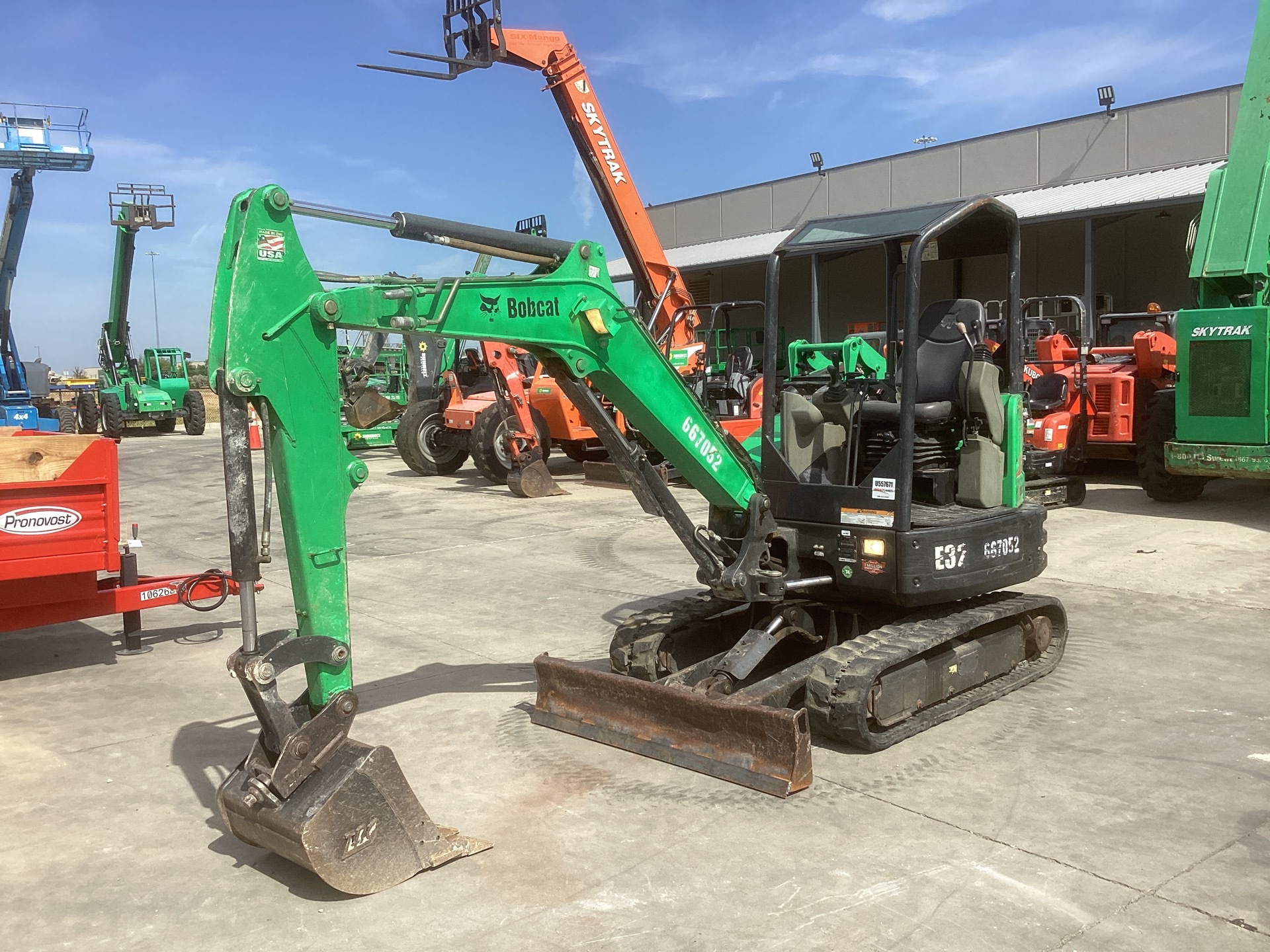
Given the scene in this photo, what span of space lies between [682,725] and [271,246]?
269 centimetres

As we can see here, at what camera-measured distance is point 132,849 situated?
4.33 meters

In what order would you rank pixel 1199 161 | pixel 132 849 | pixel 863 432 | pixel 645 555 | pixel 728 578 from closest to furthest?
pixel 132 849 → pixel 728 578 → pixel 863 432 → pixel 645 555 → pixel 1199 161

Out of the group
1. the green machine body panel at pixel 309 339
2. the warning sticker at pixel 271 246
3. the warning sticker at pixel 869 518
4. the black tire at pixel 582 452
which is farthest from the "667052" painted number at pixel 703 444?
the black tire at pixel 582 452

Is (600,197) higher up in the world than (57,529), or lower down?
higher up

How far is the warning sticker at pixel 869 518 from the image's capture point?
5.46 m

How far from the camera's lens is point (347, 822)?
12.6 ft

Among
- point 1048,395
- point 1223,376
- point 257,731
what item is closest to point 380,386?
point 1048,395

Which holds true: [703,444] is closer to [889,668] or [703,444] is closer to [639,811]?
[889,668]

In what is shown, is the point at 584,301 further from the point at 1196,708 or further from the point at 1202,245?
the point at 1202,245

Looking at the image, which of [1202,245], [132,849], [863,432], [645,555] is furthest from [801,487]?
[1202,245]

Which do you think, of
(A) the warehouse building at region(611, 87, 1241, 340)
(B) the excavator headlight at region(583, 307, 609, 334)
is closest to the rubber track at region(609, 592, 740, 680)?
(B) the excavator headlight at region(583, 307, 609, 334)

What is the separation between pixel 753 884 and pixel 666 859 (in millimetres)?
369

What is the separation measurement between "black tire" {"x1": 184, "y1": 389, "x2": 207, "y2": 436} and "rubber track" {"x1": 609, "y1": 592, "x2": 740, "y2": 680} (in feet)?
83.6

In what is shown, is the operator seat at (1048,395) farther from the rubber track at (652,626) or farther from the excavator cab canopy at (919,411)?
the rubber track at (652,626)
